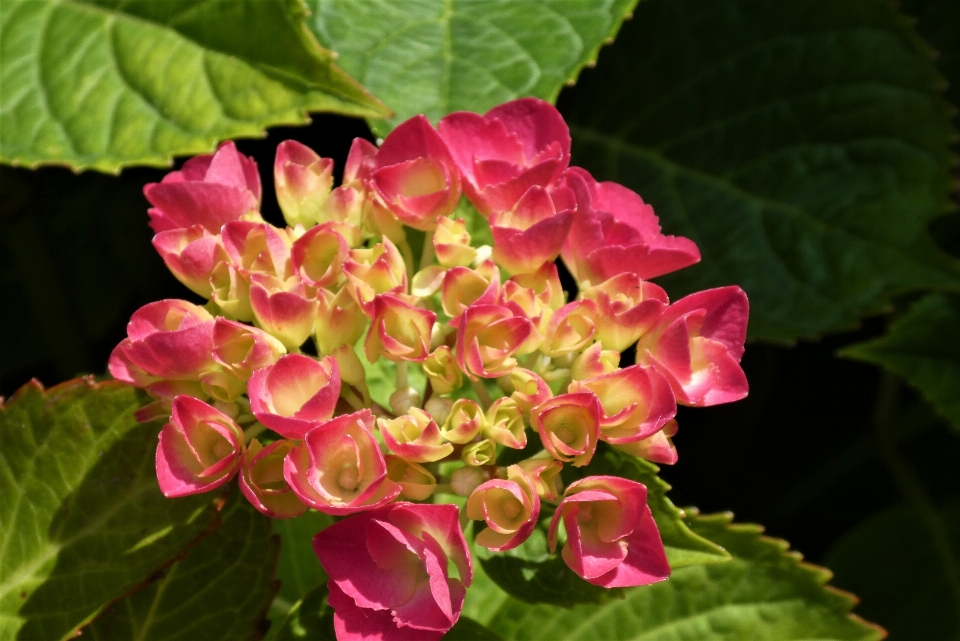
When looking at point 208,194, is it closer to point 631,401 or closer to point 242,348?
point 242,348

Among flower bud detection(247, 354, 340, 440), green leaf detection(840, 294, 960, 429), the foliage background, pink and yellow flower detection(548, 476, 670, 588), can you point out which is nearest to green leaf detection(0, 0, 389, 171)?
the foliage background

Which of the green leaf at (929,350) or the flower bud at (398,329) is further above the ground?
the flower bud at (398,329)

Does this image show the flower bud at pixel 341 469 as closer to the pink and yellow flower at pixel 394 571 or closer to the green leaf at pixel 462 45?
the pink and yellow flower at pixel 394 571

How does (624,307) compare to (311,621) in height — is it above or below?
above

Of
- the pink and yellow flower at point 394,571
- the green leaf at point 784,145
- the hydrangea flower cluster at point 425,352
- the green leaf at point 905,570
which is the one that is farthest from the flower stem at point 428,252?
the green leaf at point 905,570

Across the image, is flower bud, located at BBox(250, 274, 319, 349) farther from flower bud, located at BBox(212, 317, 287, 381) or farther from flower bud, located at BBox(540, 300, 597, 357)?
flower bud, located at BBox(540, 300, 597, 357)

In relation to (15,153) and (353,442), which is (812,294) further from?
(15,153)

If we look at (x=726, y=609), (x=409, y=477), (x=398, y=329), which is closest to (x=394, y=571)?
(x=409, y=477)
